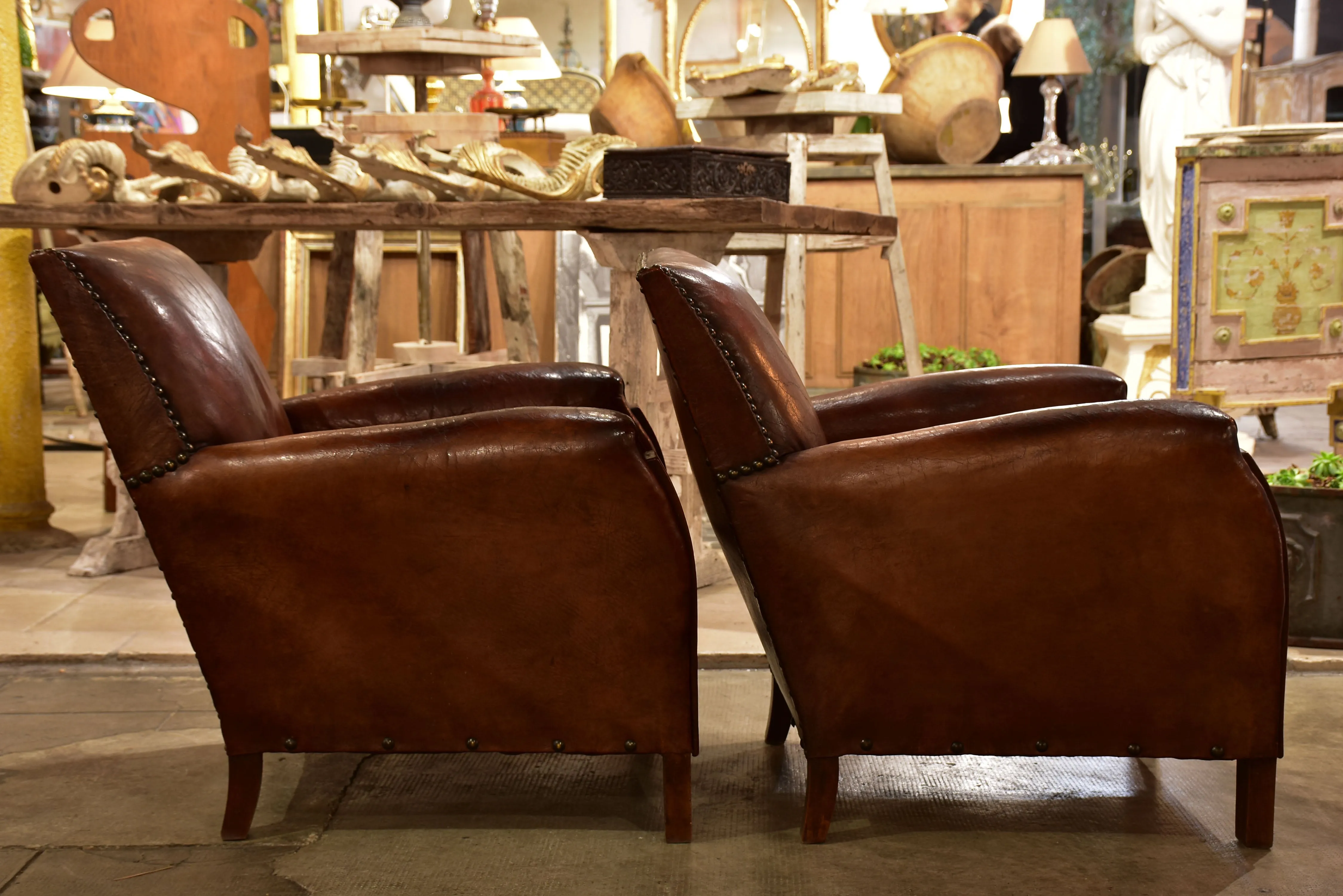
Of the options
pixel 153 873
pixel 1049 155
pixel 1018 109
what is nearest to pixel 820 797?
pixel 153 873

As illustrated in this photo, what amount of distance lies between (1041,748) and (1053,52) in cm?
519

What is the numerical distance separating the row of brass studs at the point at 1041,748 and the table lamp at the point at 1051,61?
4.68m

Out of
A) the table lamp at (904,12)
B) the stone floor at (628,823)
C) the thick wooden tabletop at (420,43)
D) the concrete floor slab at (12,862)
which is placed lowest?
the stone floor at (628,823)

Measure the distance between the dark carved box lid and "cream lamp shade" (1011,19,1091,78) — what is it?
12.3 feet

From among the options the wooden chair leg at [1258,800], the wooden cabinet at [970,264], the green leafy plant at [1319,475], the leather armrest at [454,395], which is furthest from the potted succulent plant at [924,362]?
the wooden chair leg at [1258,800]

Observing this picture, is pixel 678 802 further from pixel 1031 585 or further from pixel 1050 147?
pixel 1050 147

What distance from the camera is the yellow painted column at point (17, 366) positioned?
3787 mm

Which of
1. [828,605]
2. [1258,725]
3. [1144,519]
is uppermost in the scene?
[1144,519]

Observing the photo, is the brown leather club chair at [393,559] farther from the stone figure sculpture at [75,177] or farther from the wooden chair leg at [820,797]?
the stone figure sculpture at [75,177]

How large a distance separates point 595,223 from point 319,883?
5.45ft

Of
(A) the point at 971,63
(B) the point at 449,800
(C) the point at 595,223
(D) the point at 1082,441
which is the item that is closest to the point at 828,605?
(D) the point at 1082,441

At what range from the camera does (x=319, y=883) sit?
180cm

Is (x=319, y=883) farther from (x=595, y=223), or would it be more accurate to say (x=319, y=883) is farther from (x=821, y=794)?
(x=595, y=223)

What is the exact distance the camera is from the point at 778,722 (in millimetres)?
2320
